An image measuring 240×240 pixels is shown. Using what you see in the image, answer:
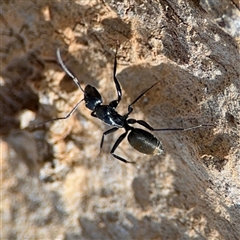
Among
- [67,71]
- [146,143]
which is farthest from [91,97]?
[146,143]

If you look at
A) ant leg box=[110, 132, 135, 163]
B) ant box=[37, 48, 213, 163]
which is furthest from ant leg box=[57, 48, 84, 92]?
ant leg box=[110, 132, 135, 163]

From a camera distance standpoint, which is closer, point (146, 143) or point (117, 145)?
point (146, 143)

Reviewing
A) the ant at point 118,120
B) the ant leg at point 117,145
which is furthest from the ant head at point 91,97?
the ant leg at point 117,145

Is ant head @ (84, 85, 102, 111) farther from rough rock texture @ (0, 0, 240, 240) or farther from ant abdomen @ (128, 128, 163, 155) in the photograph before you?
ant abdomen @ (128, 128, 163, 155)

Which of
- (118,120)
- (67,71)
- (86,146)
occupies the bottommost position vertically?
(86,146)

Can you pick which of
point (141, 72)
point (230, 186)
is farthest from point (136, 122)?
point (230, 186)

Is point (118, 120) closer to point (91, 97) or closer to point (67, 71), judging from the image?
point (91, 97)

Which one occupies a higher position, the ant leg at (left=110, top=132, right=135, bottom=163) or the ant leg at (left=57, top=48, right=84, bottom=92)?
the ant leg at (left=57, top=48, right=84, bottom=92)
